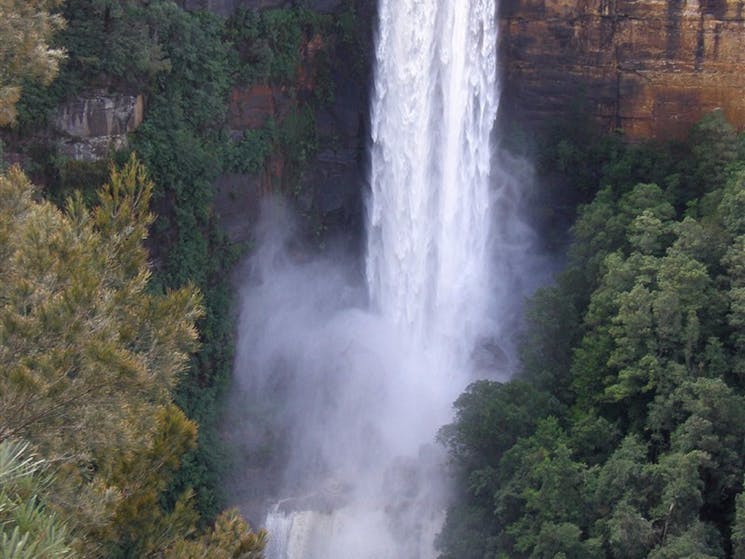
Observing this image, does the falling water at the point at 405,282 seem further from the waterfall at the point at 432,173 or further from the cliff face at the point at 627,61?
the cliff face at the point at 627,61

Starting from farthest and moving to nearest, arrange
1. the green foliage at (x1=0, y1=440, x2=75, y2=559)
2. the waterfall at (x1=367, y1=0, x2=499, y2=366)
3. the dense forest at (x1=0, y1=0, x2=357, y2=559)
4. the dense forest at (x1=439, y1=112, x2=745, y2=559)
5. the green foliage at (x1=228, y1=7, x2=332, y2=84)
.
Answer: the waterfall at (x1=367, y1=0, x2=499, y2=366)
the green foliage at (x1=228, y1=7, x2=332, y2=84)
the dense forest at (x1=439, y1=112, x2=745, y2=559)
the dense forest at (x1=0, y1=0, x2=357, y2=559)
the green foliage at (x1=0, y1=440, x2=75, y2=559)

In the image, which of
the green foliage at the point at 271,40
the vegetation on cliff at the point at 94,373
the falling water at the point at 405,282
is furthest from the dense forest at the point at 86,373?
the falling water at the point at 405,282

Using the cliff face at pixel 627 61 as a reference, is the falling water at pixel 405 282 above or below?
below

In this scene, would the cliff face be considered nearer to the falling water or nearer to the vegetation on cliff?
the falling water

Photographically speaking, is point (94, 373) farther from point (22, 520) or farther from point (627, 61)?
point (627, 61)

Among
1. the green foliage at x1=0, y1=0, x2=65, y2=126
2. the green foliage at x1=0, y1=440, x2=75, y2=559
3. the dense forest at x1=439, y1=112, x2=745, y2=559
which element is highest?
the green foliage at x1=0, y1=0, x2=65, y2=126

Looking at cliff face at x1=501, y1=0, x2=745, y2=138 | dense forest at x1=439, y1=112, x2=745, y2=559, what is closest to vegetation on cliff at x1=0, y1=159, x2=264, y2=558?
dense forest at x1=439, y1=112, x2=745, y2=559

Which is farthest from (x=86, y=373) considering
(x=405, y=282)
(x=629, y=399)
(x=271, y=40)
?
(x=405, y=282)
